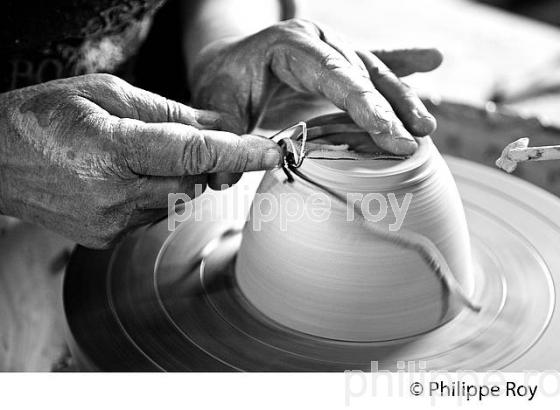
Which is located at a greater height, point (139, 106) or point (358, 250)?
point (139, 106)

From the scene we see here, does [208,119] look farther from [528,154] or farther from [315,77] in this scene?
[528,154]

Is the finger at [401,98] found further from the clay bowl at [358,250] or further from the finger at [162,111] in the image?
the finger at [162,111]

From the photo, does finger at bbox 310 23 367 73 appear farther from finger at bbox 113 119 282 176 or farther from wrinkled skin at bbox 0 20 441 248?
finger at bbox 113 119 282 176

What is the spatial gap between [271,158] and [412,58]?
44 cm

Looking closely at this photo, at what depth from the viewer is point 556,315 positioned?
1123mm

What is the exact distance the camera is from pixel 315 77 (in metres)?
1.18

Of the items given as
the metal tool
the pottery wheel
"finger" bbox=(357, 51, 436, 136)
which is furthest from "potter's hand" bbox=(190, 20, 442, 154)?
the pottery wheel

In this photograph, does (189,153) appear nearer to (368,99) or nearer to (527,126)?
(368,99)

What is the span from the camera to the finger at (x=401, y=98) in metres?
1.13

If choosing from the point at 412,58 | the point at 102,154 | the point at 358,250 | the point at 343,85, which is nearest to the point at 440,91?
the point at 412,58

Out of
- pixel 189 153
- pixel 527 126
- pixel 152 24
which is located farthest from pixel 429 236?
pixel 152 24
